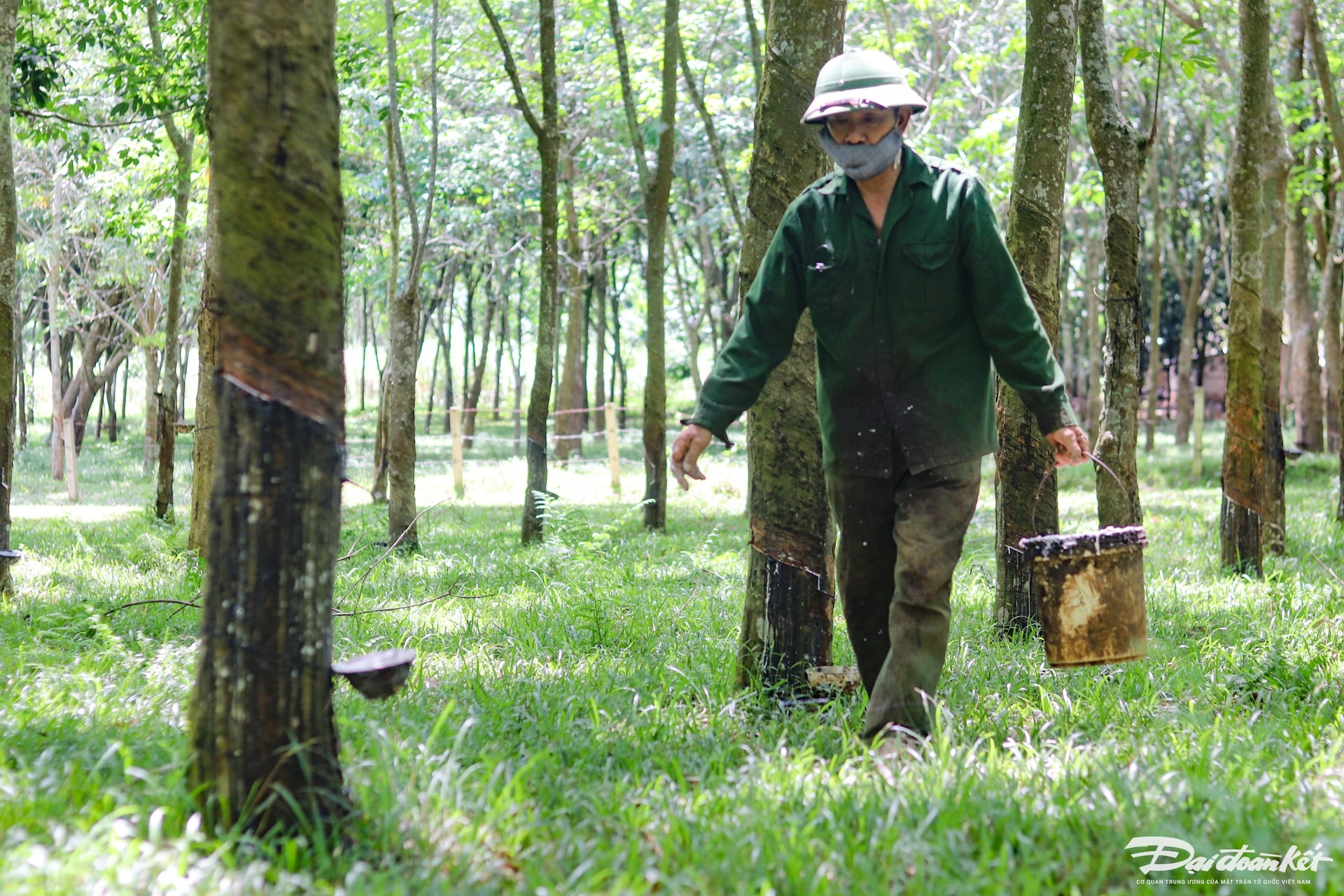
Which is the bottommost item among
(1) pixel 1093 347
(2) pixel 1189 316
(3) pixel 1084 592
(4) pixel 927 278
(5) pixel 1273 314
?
(3) pixel 1084 592

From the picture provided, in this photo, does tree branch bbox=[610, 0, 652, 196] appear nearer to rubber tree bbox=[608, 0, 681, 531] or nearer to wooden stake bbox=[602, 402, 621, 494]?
rubber tree bbox=[608, 0, 681, 531]

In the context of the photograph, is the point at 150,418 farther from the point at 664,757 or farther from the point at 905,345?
the point at 905,345

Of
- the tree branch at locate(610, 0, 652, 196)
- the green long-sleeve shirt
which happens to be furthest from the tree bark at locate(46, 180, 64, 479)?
the green long-sleeve shirt

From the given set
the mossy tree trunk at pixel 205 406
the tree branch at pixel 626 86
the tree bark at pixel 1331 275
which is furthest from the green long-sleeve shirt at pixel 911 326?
the tree branch at pixel 626 86

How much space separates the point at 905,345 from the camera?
3.92m

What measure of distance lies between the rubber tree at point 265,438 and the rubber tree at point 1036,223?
392 cm

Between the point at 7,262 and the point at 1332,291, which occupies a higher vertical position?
the point at 1332,291

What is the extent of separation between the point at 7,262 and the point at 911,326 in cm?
553

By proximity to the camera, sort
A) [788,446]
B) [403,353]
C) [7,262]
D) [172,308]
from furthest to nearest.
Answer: [172,308], [403,353], [7,262], [788,446]

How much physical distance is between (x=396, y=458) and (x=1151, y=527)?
Answer: 24.4 feet

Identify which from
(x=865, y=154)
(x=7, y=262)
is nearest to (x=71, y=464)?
(x=7, y=262)

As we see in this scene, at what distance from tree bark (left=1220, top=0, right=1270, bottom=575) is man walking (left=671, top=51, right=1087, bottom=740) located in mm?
4948

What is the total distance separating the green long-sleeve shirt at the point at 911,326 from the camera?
3.88m

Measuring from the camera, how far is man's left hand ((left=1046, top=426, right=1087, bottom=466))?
3893 mm
